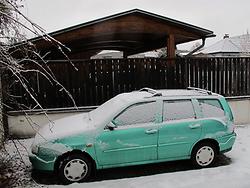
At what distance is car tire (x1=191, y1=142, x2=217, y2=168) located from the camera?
5691 mm

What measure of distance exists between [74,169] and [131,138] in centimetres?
113

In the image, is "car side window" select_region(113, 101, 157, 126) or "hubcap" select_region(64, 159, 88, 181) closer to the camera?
"hubcap" select_region(64, 159, 88, 181)

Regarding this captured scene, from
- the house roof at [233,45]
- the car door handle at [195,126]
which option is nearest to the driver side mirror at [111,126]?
the car door handle at [195,126]

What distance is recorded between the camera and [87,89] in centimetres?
870

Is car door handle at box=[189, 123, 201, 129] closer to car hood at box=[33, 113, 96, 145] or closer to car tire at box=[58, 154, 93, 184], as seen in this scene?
car hood at box=[33, 113, 96, 145]

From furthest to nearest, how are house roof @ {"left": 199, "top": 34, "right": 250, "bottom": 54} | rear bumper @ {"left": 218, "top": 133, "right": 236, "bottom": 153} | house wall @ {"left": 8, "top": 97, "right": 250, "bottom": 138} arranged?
house roof @ {"left": 199, "top": 34, "right": 250, "bottom": 54}, house wall @ {"left": 8, "top": 97, "right": 250, "bottom": 138}, rear bumper @ {"left": 218, "top": 133, "right": 236, "bottom": 153}

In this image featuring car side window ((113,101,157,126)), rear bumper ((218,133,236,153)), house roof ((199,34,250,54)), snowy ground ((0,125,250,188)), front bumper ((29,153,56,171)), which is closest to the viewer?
snowy ground ((0,125,250,188))

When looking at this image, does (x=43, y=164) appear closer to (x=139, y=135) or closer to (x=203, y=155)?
(x=139, y=135)

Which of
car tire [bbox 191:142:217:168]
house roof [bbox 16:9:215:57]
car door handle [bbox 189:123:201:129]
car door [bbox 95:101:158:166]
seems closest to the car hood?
car door [bbox 95:101:158:166]

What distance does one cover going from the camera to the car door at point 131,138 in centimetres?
519

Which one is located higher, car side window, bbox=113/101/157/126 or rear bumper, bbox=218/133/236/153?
car side window, bbox=113/101/157/126

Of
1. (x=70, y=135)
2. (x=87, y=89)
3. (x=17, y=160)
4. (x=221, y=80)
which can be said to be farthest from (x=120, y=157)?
(x=221, y=80)

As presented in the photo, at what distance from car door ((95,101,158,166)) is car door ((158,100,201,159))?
18 cm

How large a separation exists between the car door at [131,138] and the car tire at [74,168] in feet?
0.86
